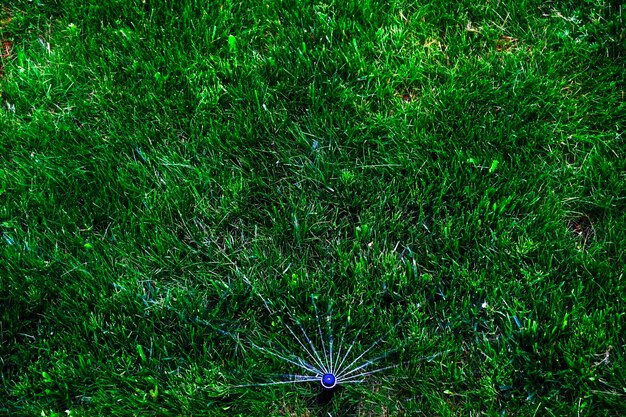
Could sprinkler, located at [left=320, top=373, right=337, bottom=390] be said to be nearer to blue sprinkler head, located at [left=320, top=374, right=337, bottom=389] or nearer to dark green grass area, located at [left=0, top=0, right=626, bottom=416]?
blue sprinkler head, located at [left=320, top=374, right=337, bottom=389]

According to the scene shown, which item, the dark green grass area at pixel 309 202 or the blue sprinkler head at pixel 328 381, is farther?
the dark green grass area at pixel 309 202

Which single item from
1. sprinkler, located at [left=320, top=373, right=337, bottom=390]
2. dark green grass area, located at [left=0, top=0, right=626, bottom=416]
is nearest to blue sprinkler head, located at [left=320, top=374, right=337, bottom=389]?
sprinkler, located at [left=320, top=373, right=337, bottom=390]

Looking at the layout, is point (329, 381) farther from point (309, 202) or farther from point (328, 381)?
point (309, 202)

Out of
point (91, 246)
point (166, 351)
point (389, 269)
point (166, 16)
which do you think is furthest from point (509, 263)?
point (166, 16)

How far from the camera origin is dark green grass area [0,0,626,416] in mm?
2371

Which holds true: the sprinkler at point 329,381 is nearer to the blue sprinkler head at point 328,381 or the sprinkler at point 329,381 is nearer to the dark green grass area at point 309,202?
the blue sprinkler head at point 328,381

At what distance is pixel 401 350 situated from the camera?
2.39m

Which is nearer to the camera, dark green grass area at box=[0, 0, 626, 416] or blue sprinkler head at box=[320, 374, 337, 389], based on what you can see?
blue sprinkler head at box=[320, 374, 337, 389]

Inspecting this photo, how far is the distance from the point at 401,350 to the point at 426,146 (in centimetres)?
Answer: 98

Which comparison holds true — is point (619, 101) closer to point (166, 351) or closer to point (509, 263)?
point (509, 263)

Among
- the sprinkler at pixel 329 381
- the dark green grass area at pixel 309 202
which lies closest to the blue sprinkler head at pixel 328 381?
the sprinkler at pixel 329 381

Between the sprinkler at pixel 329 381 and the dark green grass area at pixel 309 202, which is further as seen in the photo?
the dark green grass area at pixel 309 202

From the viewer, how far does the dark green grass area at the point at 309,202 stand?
237 centimetres

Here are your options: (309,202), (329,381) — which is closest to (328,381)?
(329,381)
